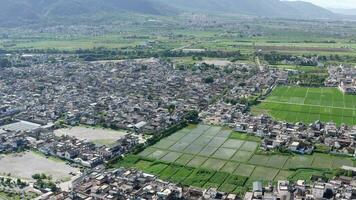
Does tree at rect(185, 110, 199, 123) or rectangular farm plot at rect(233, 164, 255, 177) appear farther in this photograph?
tree at rect(185, 110, 199, 123)

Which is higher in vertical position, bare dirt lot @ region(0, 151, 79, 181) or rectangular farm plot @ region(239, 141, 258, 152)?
rectangular farm plot @ region(239, 141, 258, 152)

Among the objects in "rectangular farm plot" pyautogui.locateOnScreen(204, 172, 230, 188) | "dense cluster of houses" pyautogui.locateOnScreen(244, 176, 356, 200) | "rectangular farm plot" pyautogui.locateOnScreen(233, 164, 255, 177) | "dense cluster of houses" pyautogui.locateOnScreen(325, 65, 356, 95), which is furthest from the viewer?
"dense cluster of houses" pyautogui.locateOnScreen(325, 65, 356, 95)

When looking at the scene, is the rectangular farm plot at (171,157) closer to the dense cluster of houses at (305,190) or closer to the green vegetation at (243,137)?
the green vegetation at (243,137)

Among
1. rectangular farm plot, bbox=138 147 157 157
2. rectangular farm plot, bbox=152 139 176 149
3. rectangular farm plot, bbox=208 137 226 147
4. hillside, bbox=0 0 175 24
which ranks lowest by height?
rectangular farm plot, bbox=138 147 157 157

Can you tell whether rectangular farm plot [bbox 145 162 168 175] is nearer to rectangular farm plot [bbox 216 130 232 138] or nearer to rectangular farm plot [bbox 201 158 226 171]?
rectangular farm plot [bbox 201 158 226 171]

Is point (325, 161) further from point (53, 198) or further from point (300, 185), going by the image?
point (53, 198)

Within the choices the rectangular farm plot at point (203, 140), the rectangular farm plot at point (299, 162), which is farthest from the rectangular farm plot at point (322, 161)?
the rectangular farm plot at point (203, 140)

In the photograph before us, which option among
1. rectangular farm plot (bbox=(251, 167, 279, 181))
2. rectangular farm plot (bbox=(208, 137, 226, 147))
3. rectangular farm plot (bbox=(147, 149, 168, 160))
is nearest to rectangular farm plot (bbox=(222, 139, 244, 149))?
rectangular farm plot (bbox=(208, 137, 226, 147))
